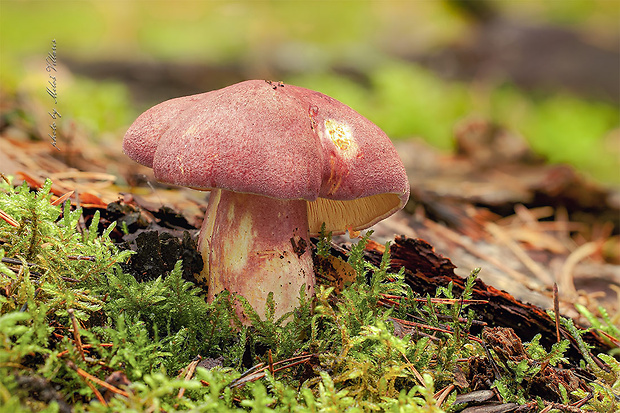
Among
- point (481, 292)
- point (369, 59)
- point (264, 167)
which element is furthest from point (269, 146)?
point (369, 59)

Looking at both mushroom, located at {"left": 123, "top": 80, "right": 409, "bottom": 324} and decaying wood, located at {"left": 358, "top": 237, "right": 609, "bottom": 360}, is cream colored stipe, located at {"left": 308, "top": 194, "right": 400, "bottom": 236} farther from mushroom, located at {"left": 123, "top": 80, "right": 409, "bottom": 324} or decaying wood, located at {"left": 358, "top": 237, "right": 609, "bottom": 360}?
decaying wood, located at {"left": 358, "top": 237, "right": 609, "bottom": 360}

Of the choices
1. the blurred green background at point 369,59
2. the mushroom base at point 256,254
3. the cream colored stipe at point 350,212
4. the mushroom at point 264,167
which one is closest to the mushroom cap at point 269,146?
the mushroom at point 264,167

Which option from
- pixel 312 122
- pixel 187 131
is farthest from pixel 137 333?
pixel 312 122

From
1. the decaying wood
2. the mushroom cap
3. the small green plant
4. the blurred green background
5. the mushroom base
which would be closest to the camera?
the small green plant

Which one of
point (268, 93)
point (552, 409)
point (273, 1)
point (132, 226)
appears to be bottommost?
point (552, 409)

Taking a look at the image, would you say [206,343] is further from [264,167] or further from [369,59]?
[369,59]

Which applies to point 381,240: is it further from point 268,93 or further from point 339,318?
point 268,93

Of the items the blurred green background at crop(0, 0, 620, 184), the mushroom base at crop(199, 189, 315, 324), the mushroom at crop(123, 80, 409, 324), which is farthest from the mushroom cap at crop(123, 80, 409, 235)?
the blurred green background at crop(0, 0, 620, 184)
